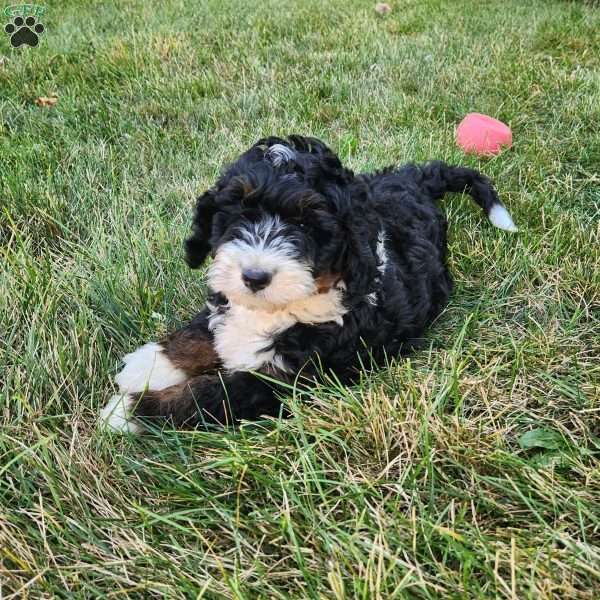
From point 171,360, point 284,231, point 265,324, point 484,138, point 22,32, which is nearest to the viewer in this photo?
point 284,231

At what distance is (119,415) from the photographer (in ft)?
8.05

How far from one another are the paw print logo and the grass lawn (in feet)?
1.22

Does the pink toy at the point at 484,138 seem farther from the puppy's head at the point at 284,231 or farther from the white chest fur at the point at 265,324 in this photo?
the white chest fur at the point at 265,324

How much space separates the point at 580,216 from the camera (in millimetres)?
3666

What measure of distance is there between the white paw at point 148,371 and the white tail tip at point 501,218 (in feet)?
6.51

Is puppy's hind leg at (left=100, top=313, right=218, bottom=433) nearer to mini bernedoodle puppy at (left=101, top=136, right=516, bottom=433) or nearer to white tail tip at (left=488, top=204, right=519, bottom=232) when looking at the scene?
mini bernedoodle puppy at (left=101, top=136, right=516, bottom=433)

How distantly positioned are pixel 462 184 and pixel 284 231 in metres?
1.85

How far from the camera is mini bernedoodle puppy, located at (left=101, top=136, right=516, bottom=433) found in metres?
2.32

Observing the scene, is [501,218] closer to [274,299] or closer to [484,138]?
[484,138]

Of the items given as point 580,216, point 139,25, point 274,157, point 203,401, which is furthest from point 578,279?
point 139,25

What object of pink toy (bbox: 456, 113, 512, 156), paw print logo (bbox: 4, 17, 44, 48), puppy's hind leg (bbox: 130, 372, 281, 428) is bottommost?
puppy's hind leg (bbox: 130, 372, 281, 428)

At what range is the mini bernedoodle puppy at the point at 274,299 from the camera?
232 centimetres

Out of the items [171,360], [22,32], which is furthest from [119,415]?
[22,32]

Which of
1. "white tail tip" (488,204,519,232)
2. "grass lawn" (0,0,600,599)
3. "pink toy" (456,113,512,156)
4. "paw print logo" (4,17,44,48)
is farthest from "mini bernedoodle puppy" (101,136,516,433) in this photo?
"paw print logo" (4,17,44,48)
